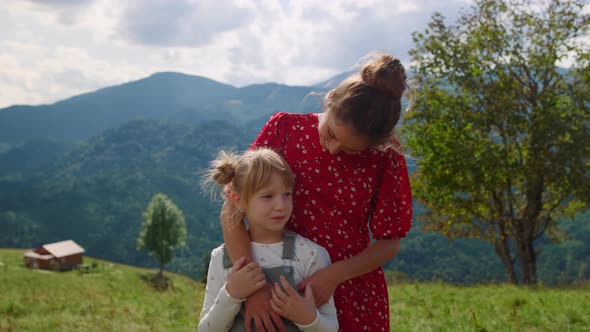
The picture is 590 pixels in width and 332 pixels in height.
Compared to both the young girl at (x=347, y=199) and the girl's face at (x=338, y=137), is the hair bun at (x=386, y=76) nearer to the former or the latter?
the young girl at (x=347, y=199)

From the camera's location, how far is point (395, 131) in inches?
106

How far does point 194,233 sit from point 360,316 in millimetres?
170909

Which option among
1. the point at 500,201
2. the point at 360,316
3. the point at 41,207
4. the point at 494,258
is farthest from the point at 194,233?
the point at 360,316

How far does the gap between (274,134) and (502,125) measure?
57.2 ft

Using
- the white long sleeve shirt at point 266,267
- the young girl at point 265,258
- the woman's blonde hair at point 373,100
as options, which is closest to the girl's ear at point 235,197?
the young girl at point 265,258

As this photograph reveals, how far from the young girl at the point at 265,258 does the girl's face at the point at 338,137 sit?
10.4 inches

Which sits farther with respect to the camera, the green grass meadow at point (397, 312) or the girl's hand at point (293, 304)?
the green grass meadow at point (397, 312)

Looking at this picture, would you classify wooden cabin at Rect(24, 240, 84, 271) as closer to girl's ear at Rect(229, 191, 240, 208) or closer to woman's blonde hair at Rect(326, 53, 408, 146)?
girl's ear at Rect(229, 191, 240, 208)

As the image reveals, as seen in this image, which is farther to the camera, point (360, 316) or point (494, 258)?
point (494, 258)

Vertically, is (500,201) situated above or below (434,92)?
below

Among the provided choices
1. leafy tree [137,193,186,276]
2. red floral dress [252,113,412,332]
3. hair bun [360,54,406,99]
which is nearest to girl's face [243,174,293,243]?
red floral dress [252,113,412,332]

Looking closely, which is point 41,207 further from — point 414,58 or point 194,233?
point 414,58

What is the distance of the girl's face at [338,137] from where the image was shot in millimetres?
2480

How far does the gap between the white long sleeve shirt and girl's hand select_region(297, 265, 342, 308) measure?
0.06 metres
